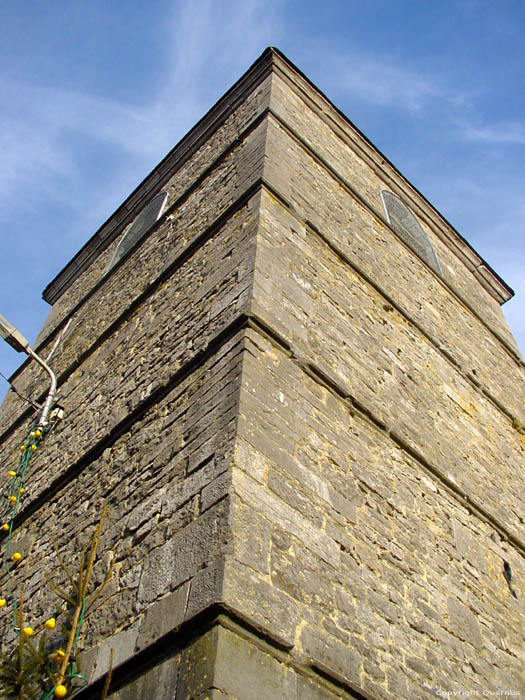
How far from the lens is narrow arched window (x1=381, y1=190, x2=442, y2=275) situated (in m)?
7.46

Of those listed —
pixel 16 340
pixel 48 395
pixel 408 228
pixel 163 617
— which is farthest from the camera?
pixel 408 228

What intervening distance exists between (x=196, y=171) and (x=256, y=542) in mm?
5092

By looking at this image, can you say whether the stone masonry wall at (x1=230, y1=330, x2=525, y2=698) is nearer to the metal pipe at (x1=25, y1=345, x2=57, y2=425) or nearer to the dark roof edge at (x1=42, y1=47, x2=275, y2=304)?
the metal pipe at (x1=25, y1=345, x2=57, y2=425)

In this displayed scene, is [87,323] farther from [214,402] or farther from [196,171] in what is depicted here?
[214,402]

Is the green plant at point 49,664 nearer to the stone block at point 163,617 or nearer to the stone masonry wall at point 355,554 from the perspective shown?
the stone block at point 163,617

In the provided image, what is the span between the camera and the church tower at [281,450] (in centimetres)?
281

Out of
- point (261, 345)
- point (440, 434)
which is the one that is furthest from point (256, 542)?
point (440, 434)

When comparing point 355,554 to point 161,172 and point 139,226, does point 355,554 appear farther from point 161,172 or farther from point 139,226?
point 161,172

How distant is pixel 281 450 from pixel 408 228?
17.6ft

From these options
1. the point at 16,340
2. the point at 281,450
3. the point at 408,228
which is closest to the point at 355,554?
the point at 281,450

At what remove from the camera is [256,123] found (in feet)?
20.8

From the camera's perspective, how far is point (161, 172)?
828 centimetres

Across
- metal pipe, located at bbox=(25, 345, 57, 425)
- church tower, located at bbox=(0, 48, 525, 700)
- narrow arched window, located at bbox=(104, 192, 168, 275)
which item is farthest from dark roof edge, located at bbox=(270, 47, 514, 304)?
metal pipe, located at bbox=(25, 345, 57, 425)

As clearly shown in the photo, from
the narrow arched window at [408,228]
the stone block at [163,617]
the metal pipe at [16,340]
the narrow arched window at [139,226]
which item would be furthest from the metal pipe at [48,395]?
the narrow arched window at [408,228]
